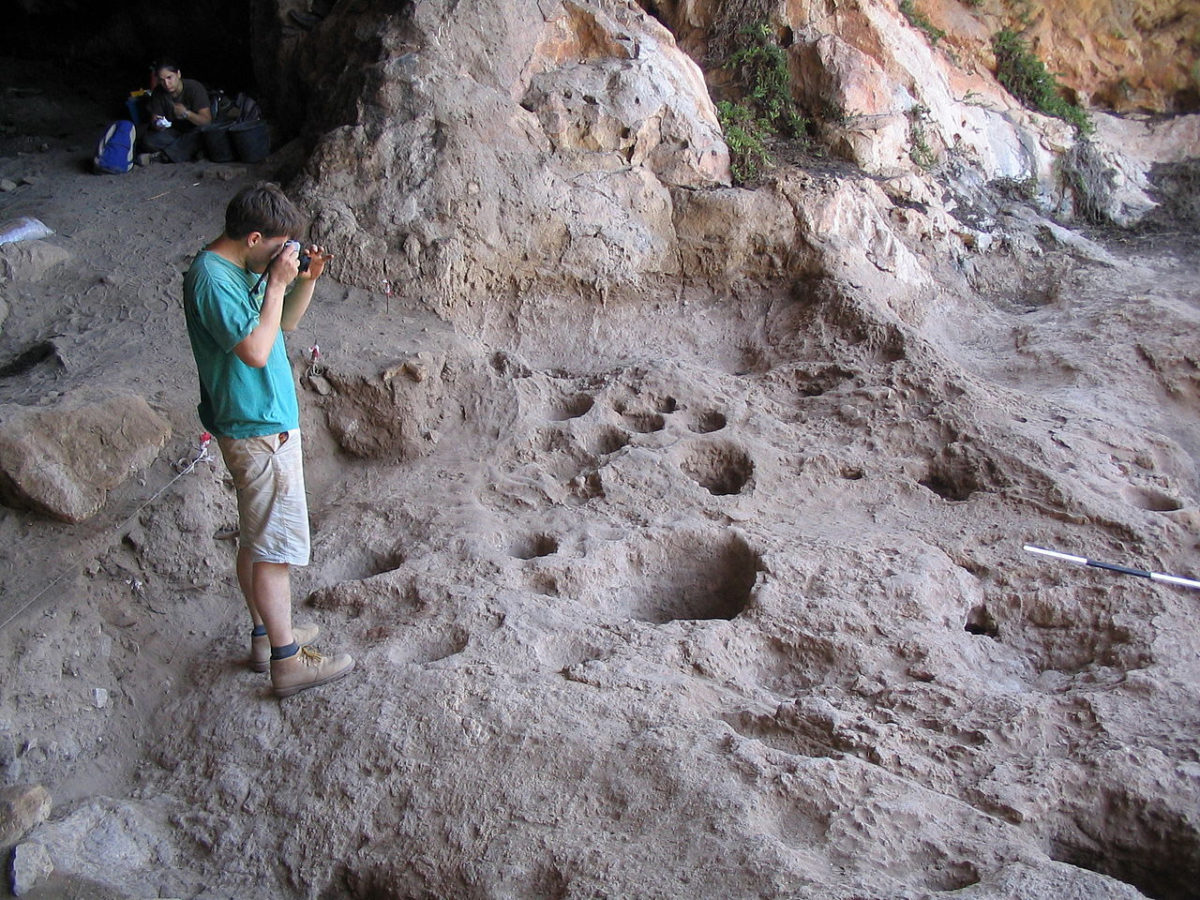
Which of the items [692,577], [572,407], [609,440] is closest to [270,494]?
[692,577]

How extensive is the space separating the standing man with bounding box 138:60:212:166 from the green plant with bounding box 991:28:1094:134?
256 inches

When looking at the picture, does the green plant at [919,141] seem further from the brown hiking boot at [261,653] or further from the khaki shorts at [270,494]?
the brown hiking boot at [261,653]

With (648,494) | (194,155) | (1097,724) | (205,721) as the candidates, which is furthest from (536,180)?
(1097,724)

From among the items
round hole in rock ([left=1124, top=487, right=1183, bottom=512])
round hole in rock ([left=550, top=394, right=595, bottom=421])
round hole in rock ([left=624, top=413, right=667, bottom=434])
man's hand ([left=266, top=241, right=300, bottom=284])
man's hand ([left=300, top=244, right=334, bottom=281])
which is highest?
man's hand ([left=266, top=241, right=300, bottom=284])

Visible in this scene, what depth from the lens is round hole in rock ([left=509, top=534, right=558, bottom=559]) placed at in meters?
3.45

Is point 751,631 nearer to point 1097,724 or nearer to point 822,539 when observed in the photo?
point 822,539

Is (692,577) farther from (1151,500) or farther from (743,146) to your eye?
(743,146)

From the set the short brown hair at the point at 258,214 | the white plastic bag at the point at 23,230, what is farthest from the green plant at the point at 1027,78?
the white plastic bag at the point at 23,230

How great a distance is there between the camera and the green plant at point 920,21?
7.20 meters

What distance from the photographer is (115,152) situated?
5.52 meters

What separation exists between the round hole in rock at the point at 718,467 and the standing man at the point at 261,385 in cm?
191

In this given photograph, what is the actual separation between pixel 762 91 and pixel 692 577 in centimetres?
407

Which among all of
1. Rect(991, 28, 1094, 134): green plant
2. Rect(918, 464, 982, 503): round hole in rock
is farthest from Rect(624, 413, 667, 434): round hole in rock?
Rect(991, 28, 1094, 134): green plant

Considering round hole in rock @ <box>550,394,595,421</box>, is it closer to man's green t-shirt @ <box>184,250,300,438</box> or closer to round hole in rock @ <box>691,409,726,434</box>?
round hole in rock @ <box>691,409,726,434</box>
